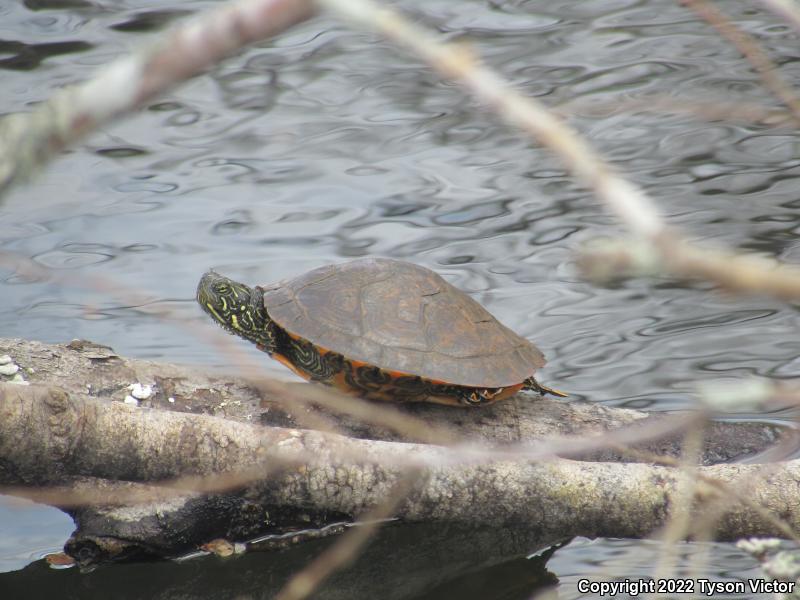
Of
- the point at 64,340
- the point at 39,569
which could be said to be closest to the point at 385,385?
the point at 39,569

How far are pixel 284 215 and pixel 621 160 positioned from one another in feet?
8.37

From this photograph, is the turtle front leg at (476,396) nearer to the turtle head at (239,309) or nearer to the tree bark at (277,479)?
the tree bark at (277,479)

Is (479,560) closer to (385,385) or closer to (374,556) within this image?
(374,556)

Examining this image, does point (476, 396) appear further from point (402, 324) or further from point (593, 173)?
point (593, 173)

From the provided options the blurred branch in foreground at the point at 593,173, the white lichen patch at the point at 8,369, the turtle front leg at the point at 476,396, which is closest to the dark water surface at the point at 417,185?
the turtle front leg at the point at 476,396

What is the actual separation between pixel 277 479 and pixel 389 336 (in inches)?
35.2

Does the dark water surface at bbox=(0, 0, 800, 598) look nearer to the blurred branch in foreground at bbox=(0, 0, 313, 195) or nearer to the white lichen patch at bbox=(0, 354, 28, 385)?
the white lichen patch at bbox=(0, 354, 28, 385)

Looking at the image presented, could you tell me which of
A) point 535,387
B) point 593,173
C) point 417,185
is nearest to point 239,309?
point 535,387

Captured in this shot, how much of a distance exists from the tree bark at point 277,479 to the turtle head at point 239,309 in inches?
33.1

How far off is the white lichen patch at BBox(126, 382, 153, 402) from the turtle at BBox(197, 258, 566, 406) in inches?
22.8

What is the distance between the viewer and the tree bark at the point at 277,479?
2.79 metres

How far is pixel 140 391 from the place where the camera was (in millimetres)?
3549

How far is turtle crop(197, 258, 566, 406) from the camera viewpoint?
363 centimetres

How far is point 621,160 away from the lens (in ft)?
24.4
